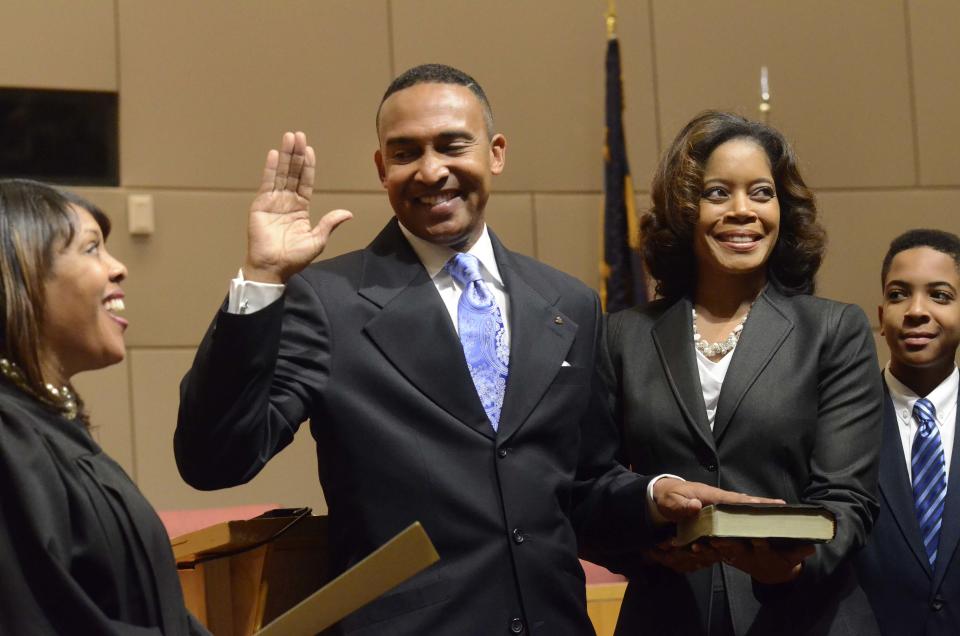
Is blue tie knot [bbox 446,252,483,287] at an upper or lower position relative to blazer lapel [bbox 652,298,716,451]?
upper

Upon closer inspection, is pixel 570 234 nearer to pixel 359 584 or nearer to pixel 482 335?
pixel 482 335

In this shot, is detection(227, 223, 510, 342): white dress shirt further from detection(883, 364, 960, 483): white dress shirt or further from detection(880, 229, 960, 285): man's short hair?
detection(880, 229, 960, 285): man's short hair

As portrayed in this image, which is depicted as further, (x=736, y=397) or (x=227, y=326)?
(x=736, y=397)

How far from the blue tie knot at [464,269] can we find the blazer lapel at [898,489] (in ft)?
3.42

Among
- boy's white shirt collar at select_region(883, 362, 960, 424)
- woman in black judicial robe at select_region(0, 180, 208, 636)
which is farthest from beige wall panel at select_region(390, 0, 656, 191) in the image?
woman in black judicial robe at select_region(0, 180, 208, 636)

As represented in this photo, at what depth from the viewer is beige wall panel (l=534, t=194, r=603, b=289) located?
6.36m

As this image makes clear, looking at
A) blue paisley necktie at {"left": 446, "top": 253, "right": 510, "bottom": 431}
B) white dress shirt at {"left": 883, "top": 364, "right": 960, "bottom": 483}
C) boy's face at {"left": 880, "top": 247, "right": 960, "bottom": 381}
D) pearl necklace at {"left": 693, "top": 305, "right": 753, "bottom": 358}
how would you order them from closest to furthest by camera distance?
blue paisley necktie at {"left": 446, "top": 253, "right": 510, "bottom": 431}, pearl necklace at {"left": 693, "top": 305, "right": 753, "bottom": 358}, white dress shirt at {"left": 883, "top": 364, "right": 960, "bottom": 483}, boy's face at {"left": 880, "top": 247, "right": 960, "bottom": 381}

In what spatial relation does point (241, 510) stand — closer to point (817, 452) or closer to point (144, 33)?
point (144, 33)

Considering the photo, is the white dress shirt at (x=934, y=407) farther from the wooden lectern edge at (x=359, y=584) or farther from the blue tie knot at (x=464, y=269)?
the wooden lectern edge at (x=359, y=584)

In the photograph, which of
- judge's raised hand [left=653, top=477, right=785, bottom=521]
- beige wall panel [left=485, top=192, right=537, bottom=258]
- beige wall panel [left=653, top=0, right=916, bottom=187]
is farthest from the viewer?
beige wall panel [left=653, top=0, right=916, bottom=187]

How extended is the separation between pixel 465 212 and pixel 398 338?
0.32 meters

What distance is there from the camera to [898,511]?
9.77 feet

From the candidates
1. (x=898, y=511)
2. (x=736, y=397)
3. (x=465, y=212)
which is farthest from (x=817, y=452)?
(x=465, y=212)

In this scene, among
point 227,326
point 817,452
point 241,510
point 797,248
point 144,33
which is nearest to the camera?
point 227,326
